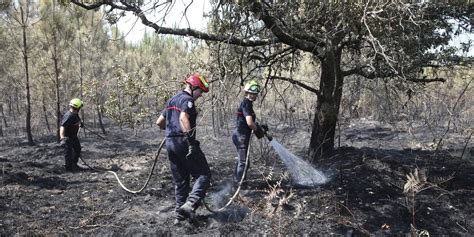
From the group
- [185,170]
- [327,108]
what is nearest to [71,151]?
[185,170]

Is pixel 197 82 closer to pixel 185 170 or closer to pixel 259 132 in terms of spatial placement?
pixel 185 170

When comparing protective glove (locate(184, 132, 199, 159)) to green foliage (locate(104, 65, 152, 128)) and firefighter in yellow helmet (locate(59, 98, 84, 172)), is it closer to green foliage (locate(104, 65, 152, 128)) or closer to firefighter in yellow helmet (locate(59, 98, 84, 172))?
green foliage (locate(104, 65, 152, 128))

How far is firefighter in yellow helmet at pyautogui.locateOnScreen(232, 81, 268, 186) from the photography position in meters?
5.96

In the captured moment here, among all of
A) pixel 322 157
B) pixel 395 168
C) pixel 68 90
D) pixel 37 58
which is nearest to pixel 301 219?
pixel 395 168

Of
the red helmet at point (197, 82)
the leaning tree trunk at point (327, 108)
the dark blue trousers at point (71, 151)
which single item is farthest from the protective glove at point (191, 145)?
the dark blue trousers at point (71, 151)

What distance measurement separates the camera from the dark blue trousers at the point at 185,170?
5027 millimetres

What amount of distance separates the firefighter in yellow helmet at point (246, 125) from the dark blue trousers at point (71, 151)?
400 centimetres

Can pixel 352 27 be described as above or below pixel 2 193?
above

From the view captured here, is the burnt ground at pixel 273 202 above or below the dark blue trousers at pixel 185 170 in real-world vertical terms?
below

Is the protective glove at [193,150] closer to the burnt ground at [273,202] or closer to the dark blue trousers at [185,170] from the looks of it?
the dark blue trousers at [185,170]

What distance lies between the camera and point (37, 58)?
16703 millimetres

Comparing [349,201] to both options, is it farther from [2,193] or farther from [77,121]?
[77,121]

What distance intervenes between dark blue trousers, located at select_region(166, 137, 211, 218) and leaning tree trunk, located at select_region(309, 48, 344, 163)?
9.14 ft

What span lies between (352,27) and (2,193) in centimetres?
565
